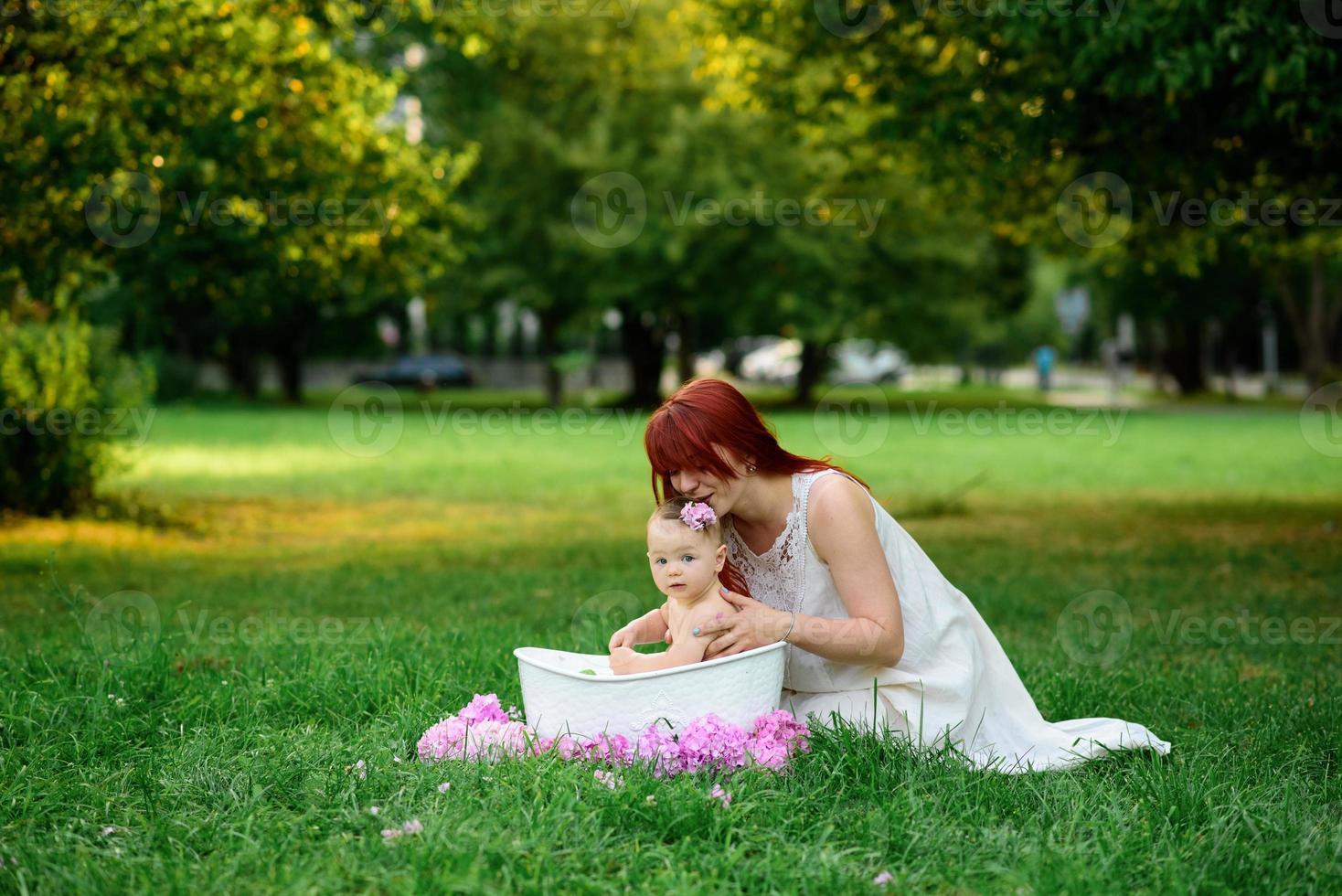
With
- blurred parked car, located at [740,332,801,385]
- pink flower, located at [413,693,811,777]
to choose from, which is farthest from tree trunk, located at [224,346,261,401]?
pink flower, located at [413,693,811,777]

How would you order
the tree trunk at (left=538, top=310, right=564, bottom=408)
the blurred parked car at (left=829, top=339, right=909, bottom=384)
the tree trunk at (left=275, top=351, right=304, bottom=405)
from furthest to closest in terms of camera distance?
1. the blurred parked car at (left=829, top=339, right=909, bottom=384)
2. the tree trunk at (left=275, top=351, right=304, bottom=405)
3. the tree trunk at (left=538, top=310, right=564, bottom=408)

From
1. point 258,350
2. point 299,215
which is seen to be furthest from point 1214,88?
point 258,350

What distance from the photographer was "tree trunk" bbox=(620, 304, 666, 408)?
120ft

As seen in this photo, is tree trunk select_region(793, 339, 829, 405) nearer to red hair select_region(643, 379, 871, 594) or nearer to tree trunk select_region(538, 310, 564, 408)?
tree trunk select_region(538, 310, 564, 408)

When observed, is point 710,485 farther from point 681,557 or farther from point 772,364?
point 772,364

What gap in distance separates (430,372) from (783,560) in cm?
4859

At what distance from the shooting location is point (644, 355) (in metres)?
37.1

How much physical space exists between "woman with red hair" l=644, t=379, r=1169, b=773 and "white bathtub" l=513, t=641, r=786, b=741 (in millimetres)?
129

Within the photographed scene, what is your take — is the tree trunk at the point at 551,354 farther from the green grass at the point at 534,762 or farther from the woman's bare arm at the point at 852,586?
the woman's bare arm at the point at 852,586

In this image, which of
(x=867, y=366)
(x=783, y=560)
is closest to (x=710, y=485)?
(x=783, y=560)

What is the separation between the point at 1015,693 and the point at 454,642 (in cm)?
264

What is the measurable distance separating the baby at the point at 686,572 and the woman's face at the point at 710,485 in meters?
0.05

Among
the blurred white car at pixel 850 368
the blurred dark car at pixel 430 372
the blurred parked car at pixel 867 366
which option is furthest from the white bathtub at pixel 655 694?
the blurred parked car at pixel 867 366

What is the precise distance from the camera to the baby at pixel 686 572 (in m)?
3.82
